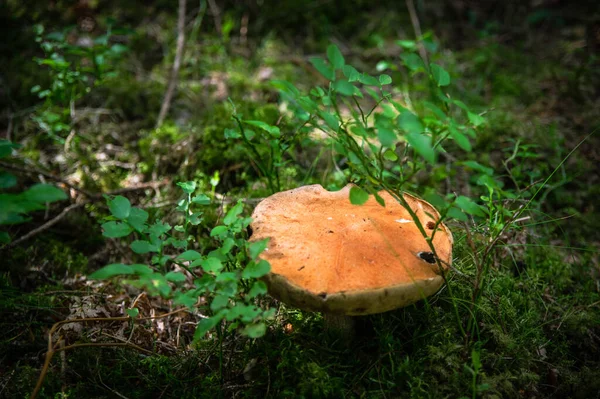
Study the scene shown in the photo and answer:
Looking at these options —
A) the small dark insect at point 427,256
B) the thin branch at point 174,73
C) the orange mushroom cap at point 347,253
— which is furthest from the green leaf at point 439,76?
the thin branch at point 174,73

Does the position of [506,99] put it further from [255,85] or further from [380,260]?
[380,260]

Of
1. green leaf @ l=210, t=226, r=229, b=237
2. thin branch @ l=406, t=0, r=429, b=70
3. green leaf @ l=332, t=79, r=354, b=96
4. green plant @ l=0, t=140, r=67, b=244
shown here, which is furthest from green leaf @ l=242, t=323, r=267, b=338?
thin branch @ l=406, t=0, r=429, b=70

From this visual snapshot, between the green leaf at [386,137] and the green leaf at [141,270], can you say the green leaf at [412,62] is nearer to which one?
the green leaf at [386,137]

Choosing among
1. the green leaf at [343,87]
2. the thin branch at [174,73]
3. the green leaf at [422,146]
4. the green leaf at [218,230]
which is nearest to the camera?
the green leaf at [422,146]

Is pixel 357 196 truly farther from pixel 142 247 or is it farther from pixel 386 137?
pixel 142 247

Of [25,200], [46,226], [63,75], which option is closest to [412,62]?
[25,200]

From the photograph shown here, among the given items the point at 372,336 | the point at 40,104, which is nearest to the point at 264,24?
the point at 40,104
